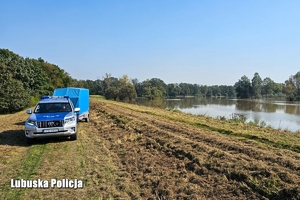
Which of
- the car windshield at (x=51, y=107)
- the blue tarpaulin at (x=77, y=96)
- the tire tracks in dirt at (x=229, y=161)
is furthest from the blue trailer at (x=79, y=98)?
the tire tracks in dirt at (x=229, y=161)

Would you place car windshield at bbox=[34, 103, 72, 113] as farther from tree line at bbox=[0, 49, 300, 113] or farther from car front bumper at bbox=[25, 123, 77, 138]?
tree line at bbox=[0, 49, 300, 113]

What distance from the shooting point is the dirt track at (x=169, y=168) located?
15.2ft

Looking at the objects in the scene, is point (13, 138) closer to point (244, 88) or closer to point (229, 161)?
point (229, 161)

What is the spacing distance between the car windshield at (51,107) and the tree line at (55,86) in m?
15.4

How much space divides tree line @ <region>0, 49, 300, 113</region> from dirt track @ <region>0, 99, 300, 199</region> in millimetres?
17454

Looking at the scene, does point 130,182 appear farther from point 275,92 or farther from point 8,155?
point 275,92

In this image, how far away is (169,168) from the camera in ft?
20.1

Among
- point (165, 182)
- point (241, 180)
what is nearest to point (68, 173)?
point (165, 182)

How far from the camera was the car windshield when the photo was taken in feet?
33.0

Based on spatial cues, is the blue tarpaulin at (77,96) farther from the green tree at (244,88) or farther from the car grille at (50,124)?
the green tree at (244,88)

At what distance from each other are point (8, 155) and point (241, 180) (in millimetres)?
7224

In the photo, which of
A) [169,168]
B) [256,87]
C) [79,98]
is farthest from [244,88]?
[169,168]

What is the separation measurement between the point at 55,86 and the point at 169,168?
61.0 metres

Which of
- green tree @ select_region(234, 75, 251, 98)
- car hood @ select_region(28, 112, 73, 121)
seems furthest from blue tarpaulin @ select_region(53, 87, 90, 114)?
green tree @ select_region(234, 75, 251, 98)
